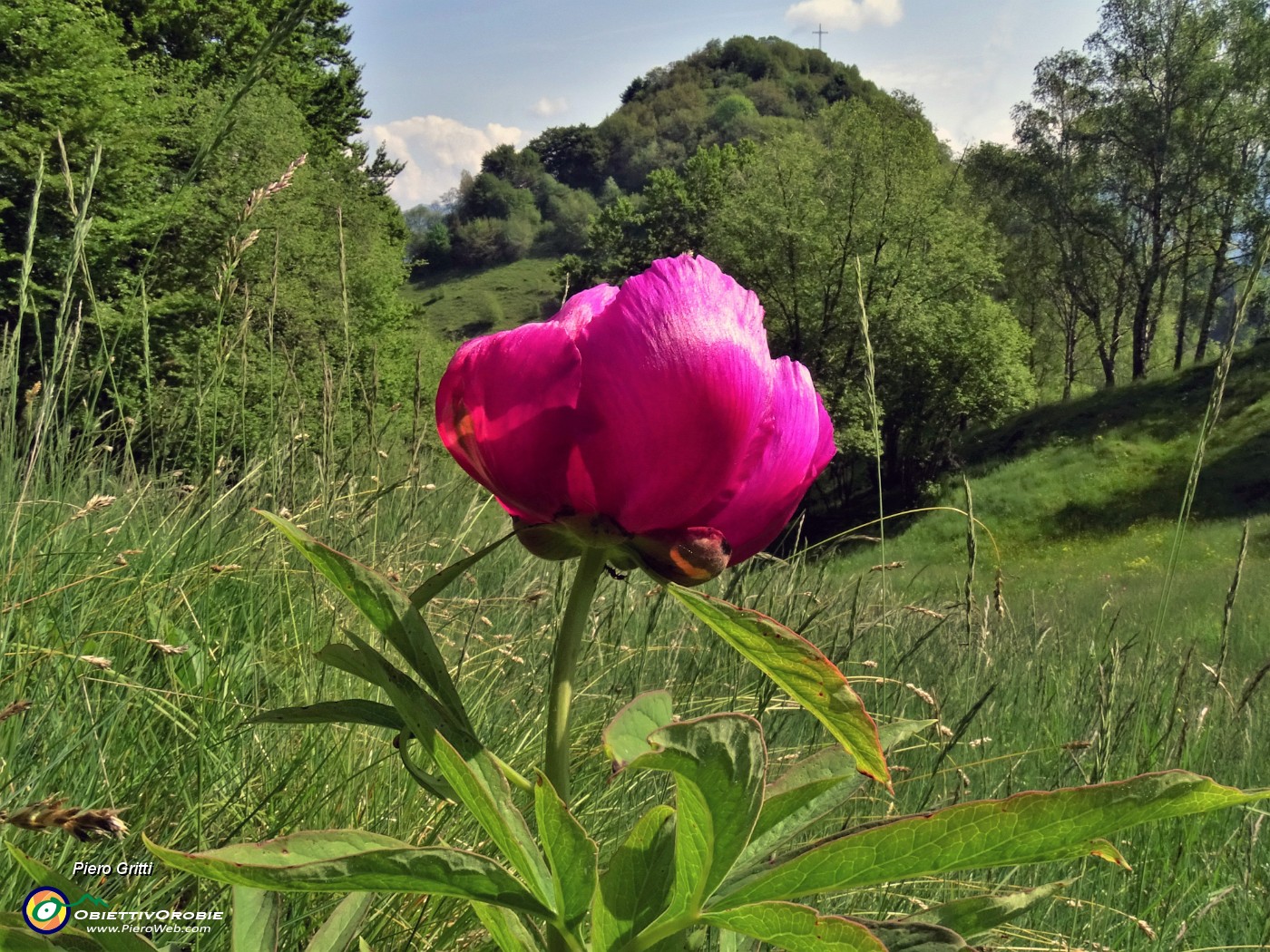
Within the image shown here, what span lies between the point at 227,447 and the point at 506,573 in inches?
63.8

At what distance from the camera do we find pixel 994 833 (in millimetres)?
536

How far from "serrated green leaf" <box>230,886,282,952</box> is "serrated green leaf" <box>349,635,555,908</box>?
26 cm

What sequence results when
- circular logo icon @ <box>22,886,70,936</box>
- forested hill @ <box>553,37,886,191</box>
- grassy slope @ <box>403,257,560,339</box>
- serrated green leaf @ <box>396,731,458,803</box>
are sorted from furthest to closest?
forested hill @ <box>553,37,886,191</box>
grassy slope @ <box>403,257,560,339</box>
circular logo icon @ <box>22,886,70,936</box>
serrated green leaf @ <box>396,731,458,803</box>

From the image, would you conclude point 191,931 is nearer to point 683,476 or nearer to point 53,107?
point 683,476

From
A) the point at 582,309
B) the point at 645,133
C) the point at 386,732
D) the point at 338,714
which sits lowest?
the point at 386,732

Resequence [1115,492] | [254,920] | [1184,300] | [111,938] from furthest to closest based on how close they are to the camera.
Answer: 1. [1184,300]
2. [1115,492]
3. [254,920]
4. [111,938]

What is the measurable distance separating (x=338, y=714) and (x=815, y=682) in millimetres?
304

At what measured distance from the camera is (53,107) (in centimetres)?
1249

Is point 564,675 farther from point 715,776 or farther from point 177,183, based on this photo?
point 177,183

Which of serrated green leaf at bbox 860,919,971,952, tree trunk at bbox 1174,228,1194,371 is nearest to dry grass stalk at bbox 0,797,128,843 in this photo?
serrated green leaf at bbox 860,919,971,952

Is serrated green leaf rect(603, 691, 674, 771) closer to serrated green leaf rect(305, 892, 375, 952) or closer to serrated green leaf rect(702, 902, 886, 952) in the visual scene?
serrated green leaf rect(702, 902, 886, 952)

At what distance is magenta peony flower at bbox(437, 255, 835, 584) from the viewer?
57 cm

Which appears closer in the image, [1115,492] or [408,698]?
[408,698]

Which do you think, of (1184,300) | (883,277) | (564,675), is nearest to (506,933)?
(564,675)
